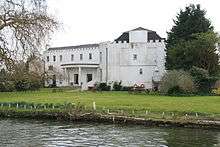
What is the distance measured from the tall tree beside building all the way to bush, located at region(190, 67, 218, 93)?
2407 mm

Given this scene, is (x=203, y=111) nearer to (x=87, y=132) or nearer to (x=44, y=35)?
(x=87, y=132)

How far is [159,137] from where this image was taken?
27219mm

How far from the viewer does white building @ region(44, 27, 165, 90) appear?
73.2 m

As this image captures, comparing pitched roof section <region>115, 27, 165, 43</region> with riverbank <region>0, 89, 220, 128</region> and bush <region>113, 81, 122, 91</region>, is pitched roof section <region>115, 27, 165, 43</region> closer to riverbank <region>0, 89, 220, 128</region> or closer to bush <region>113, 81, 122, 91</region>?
bush <region>113, 81, 122, 91</region>

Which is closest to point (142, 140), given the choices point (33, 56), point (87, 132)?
point (87, 132)

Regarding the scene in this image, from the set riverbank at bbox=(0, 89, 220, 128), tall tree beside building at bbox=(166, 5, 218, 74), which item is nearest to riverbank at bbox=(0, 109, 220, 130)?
riverbank at bbox=(0, 89, 220, 128)

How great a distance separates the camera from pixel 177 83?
185ft

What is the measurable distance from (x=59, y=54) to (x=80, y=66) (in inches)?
321

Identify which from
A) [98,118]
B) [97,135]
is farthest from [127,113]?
[97,135]

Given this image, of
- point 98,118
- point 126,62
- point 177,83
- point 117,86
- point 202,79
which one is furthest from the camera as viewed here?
point 126,62

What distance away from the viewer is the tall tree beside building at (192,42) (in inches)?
2421

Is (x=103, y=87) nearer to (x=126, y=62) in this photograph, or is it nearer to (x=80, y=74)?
(x=126, y=62)

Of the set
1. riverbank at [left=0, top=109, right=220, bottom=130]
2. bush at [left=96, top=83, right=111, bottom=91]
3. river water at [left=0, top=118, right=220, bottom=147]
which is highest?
bush at [left=96, top=83, right=111, bottom=91]

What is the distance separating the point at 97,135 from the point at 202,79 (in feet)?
113
